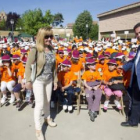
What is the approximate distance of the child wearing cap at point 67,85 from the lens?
465 cm

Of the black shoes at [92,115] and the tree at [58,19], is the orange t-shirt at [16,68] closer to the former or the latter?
the black shoes at [92,115]

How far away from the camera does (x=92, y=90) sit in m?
4.57

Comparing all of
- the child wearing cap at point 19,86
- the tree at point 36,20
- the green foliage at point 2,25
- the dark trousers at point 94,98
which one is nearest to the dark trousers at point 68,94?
the dark trousers at point 94,98

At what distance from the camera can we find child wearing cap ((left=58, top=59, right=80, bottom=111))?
4.65 meters

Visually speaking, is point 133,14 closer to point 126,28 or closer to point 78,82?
point 126,28

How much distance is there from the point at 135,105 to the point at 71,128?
4.67 feet

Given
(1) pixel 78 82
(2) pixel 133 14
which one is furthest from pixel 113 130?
(2) pixel 133 14

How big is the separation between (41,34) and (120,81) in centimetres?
237

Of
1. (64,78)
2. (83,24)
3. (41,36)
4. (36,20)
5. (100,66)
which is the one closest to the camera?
(41,36)

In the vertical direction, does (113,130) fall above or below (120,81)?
below

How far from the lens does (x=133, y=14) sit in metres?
32.9

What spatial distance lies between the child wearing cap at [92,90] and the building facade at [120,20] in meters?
29.6

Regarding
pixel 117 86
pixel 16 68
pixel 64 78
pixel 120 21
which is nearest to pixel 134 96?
pixel 117 86

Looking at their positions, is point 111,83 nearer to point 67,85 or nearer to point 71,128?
point 67,85
